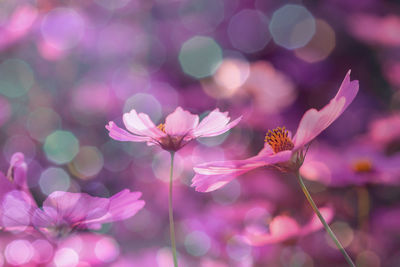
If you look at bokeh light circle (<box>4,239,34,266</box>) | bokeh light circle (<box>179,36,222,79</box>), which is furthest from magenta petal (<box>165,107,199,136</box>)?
bokeh light circle (<box>179,36,222,79</box>)

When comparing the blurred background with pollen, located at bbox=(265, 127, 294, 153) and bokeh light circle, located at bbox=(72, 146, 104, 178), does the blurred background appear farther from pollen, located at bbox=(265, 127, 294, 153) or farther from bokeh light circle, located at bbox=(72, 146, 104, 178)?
pollen, located at bbox=(265, 127, 294, 153)

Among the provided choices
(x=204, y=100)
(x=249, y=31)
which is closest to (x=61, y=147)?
(x=204, y=100)

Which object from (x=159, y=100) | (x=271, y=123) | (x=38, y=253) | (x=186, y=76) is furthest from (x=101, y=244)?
(x=186, y=76)

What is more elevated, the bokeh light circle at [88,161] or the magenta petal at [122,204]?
the magenta petal at [122,204]

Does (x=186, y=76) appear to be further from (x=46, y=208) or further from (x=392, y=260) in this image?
(x=46, y=208)

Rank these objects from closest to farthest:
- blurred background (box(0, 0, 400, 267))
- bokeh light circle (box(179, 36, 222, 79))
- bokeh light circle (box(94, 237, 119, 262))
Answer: bokeh light circle (box(94, 237, 119, 262))
blurred background (box(0, 0, 400, 267))
bokeh light circle (box(179, 36, 222, 79))

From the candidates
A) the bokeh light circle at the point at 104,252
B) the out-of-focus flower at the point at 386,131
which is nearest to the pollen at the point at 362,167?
the out-of-focus flower at the point at 386,131

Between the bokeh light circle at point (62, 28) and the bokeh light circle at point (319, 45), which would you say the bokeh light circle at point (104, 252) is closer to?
the bokeh light circle at point (62, 28)
